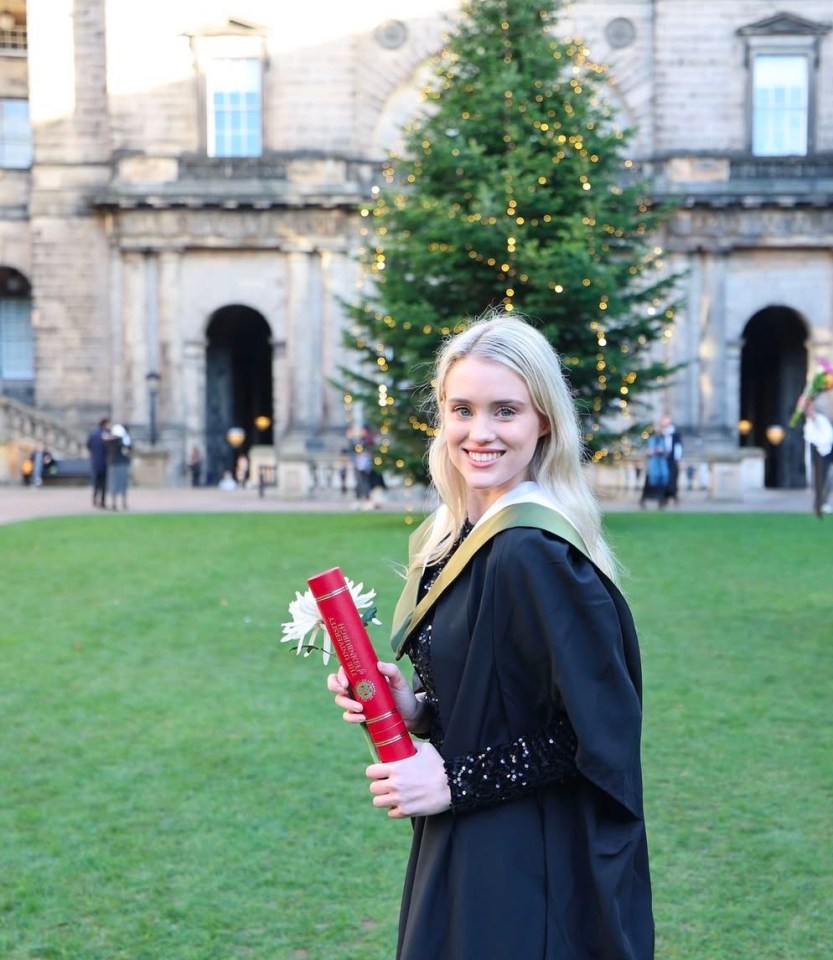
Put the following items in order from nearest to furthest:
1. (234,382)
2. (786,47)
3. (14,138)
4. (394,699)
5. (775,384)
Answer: (394,699), (786,47), (14,138), (775,384), (234,382)

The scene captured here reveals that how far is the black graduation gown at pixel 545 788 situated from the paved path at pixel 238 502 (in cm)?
2035

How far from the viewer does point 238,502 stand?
2912cm

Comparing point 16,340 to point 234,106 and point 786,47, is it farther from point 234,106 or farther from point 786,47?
point 786,47

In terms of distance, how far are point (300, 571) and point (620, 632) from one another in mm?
12232

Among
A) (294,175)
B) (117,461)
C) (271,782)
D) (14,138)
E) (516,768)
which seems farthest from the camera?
(14,138)

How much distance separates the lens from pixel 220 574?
14.4 m

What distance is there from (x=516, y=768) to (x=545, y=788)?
11 cm

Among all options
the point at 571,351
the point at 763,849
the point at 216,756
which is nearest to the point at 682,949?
the point at 763,849

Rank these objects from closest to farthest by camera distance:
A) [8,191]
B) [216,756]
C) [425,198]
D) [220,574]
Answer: [216,756]
[220,574]
[425,198]
[8,191]

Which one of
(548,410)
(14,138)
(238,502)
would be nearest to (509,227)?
(238,502)

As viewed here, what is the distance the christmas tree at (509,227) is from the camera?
779 inches

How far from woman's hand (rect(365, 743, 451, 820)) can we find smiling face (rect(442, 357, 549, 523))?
0.63 m

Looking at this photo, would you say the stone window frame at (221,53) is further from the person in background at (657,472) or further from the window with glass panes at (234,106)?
the person in background at (657,472)

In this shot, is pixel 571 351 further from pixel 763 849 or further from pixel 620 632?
pixel 620 632
